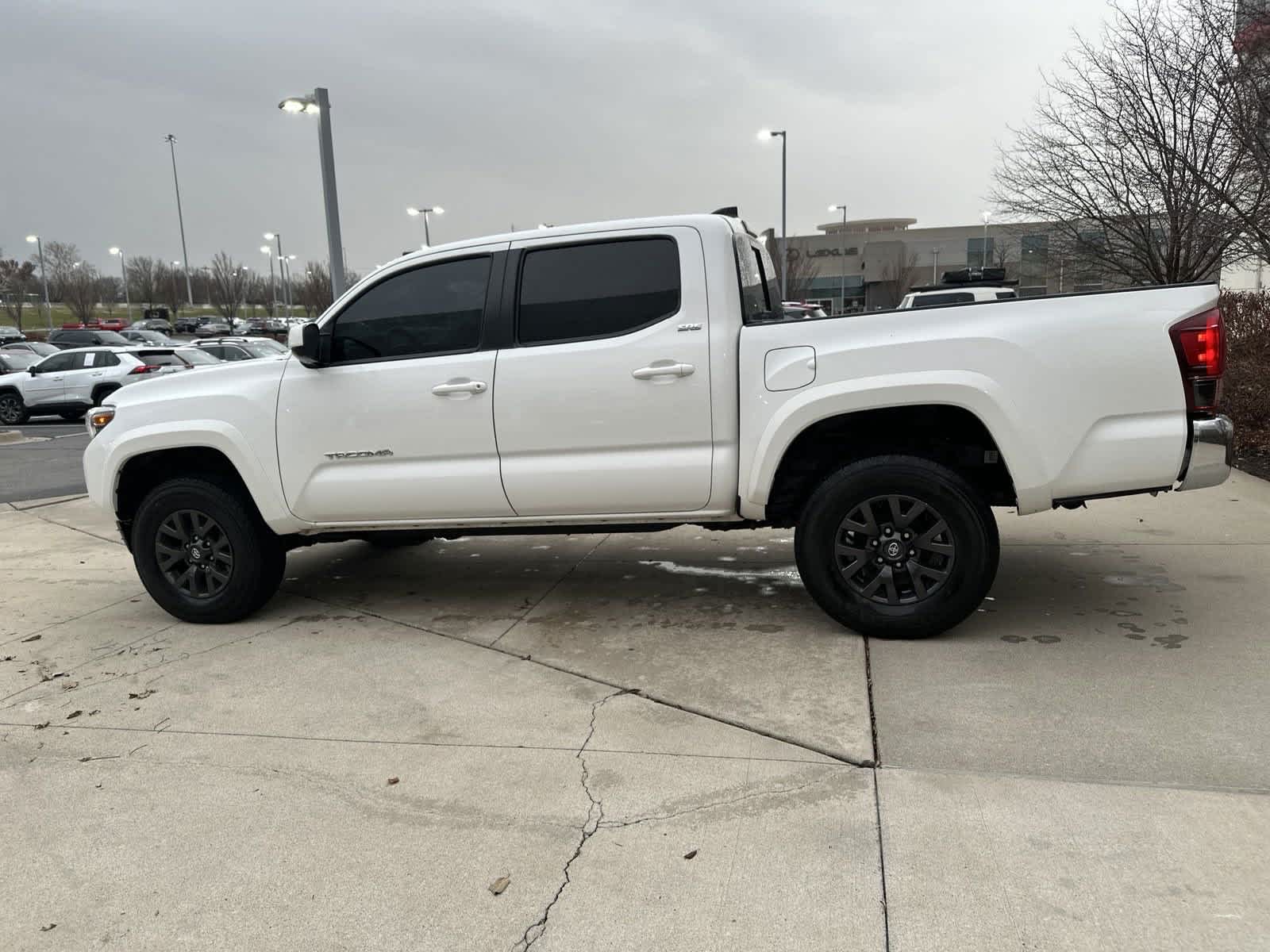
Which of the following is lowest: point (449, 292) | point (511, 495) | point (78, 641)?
point (78, 641)

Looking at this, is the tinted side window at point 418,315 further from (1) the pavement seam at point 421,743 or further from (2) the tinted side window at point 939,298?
(2) the tinted side window at point 939,298

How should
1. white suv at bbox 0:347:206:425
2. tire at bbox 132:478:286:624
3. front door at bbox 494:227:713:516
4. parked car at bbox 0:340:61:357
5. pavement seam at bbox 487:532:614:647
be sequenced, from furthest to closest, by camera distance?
parked car at bbox 0:340:61:357, white suv at bbox 0:347:206:425, tire at bbox 132:478:286:624, pavement seam at bbox 487:532:614:647, front door at bbox 494:227:713:516

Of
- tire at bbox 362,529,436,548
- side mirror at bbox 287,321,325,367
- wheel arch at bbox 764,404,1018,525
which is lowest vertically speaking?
tire at bbox 362,529,436,548

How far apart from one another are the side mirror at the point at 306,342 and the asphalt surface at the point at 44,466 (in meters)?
7.31

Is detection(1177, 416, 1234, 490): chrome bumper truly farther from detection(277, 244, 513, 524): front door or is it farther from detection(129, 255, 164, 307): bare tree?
detection(129, 255, 164, 307): bare tree

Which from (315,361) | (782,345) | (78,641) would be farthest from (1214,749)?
(78,641)

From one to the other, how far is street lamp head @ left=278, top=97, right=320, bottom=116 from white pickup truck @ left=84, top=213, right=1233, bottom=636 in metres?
11.2

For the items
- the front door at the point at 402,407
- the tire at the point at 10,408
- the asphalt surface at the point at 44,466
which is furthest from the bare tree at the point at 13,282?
the front door at the point at 402,407

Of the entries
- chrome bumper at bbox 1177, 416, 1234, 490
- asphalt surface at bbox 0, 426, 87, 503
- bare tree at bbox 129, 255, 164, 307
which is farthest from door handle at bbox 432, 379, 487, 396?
bare tree at bbox 129, 255, 164, 307

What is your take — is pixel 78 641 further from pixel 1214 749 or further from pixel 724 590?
pixel 1214 749

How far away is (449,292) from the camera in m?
4.94

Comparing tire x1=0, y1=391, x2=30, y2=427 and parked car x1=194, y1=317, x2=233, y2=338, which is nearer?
tire x1=0, y1=391, x2=30, y2=427

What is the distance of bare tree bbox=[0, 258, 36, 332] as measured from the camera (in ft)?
231

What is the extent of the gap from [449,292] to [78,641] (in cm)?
290
